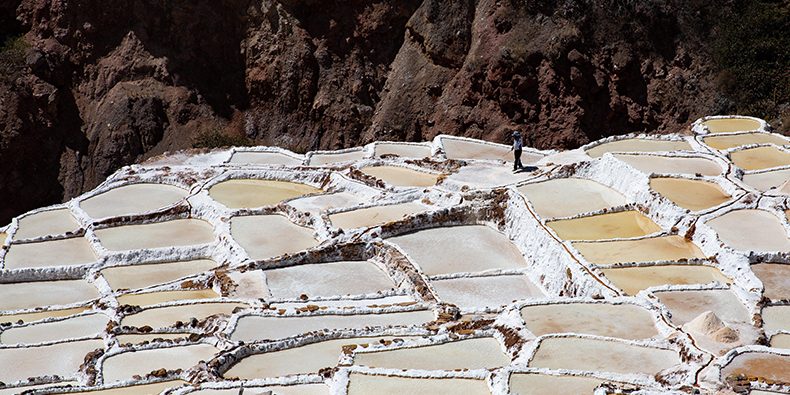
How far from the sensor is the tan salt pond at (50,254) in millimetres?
14441

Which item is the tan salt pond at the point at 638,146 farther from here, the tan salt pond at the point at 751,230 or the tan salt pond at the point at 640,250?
the tan salt pond at the point at 640,250

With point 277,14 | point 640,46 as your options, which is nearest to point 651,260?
point 640,46

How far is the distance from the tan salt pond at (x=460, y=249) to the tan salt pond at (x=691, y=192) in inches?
132

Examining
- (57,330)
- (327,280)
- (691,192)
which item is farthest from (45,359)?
(691,192)

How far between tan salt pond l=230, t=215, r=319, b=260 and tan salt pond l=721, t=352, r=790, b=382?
8.34m

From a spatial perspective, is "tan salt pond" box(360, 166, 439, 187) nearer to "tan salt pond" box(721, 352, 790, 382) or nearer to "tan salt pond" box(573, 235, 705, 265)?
"tan salt pond" box(573, 235, 705, 265)

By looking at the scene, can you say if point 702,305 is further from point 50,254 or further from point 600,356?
point 50,254

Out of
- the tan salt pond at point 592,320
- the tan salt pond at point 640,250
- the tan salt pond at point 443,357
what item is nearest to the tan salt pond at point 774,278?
the tan salt pond at point 640,250

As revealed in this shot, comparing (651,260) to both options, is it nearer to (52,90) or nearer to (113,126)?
(113,126)

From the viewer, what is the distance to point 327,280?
1360 centimetres

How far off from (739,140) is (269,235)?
1224cm

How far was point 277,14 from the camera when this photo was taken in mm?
33000

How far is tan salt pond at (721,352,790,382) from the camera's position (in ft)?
28.0

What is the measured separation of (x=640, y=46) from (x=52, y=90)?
1017 inches
